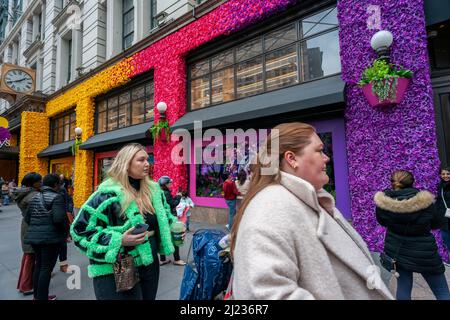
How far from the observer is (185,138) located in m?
9.20

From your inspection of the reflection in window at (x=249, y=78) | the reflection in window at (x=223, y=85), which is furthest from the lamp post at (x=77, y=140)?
the reflection in window at (x=249, y=78)

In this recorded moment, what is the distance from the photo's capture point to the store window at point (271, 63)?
6.73 metres

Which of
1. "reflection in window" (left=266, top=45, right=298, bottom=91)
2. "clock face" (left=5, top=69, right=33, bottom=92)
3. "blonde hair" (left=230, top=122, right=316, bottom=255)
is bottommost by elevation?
"blonde hair" (left=230, top=122, right=316, bottom=255)

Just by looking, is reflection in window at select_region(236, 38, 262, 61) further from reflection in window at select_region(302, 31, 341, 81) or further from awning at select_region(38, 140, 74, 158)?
awning at select_region(38, 140, 74, 158)

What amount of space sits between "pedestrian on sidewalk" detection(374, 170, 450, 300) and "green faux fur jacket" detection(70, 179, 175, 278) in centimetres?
267

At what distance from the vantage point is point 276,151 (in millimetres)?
1393

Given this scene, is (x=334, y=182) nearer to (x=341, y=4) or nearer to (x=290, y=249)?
(x=341, y=4)

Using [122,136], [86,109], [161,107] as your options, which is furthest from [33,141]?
[161,107]

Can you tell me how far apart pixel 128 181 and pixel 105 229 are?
1.55ft

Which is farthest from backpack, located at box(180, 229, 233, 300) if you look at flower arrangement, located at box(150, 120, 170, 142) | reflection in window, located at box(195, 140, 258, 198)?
flower arrangement, located at box(150, 120, 170, 142)

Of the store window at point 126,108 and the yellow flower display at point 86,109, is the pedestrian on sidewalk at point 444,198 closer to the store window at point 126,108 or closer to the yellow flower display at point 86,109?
the store window at point 126,108

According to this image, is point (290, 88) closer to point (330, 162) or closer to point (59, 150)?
point (330, 162)

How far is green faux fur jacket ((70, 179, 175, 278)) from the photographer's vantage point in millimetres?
2033
